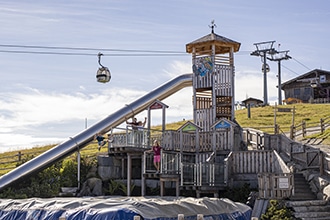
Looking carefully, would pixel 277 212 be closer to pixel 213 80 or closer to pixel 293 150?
pixel 293 150

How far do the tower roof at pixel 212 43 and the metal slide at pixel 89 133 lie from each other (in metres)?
1.80

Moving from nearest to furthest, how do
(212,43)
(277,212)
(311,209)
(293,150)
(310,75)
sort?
(277,212) < (311,209) < (293,150) < (212,43) < (310,75)

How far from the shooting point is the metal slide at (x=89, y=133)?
32.5 meters

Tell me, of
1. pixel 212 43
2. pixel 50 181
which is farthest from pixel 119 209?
pixel 212 43

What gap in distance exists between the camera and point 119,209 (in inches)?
714

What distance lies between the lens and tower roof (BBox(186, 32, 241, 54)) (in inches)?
1407

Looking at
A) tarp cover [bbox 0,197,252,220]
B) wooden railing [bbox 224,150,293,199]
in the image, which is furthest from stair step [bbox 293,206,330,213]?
tarp cover [bbox 0,197,252,220]

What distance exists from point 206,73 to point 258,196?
11.6 metres

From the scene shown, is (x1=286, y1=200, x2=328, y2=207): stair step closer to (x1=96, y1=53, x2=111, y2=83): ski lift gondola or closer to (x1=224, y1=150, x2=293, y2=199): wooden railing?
(x1=224, y1=150, x2=293, y2=199): wooden railing

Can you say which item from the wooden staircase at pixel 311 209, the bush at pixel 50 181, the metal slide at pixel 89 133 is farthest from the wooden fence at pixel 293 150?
the bush at pixel 50 181

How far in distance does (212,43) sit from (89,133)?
906cm

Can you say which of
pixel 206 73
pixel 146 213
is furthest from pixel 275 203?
pixel 206 73

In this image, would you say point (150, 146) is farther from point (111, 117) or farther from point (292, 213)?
point (292, 213)

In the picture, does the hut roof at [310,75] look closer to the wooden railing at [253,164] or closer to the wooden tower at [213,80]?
the wooden tower at [213,80]
